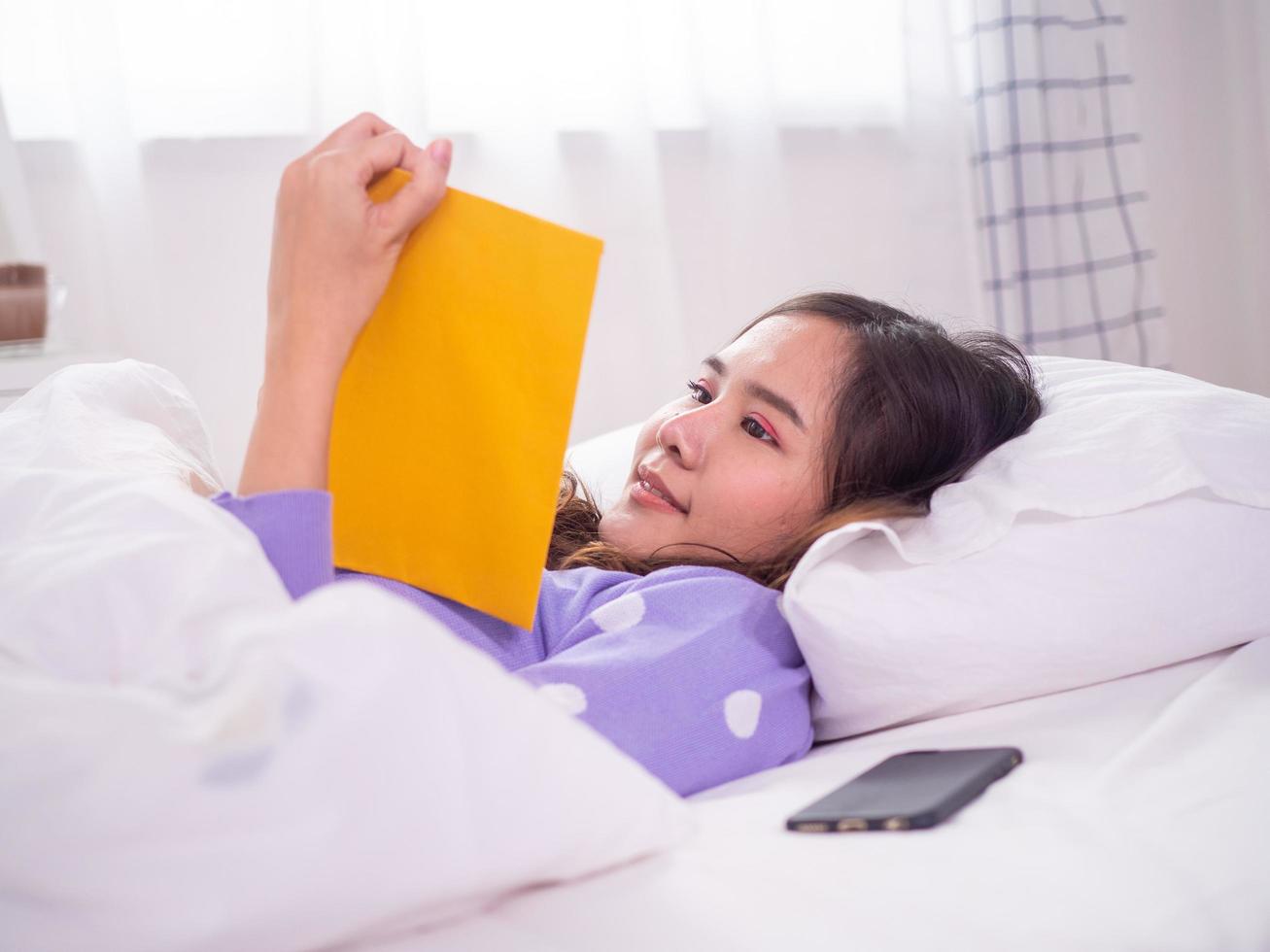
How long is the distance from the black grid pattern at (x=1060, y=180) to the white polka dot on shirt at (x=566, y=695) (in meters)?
1.77

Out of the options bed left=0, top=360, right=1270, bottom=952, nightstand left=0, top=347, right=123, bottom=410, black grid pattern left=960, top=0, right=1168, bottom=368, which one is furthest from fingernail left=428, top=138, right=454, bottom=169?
black grid pattern left=960, top=0, right=1168, bottom=368

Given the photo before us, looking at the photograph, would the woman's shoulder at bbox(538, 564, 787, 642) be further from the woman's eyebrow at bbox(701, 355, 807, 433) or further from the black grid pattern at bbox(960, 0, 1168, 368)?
the black grid pattern at bbox(960, 0, 1168, 368)

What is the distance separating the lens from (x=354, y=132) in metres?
0.72

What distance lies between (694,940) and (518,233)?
407mm

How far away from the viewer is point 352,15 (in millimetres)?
1810

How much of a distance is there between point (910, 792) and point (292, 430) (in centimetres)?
39

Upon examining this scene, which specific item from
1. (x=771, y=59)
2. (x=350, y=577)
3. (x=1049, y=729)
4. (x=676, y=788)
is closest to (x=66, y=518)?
(x=350, y=577)

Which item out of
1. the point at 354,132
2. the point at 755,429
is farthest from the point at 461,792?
the point at 755,429

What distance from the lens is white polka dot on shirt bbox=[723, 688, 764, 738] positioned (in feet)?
2.33

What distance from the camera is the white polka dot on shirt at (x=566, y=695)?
2.17 ft

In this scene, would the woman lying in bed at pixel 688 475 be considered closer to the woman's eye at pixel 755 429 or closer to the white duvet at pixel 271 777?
the woman's eye at pixel 755 429

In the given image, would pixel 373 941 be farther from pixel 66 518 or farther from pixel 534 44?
pixel 534 44

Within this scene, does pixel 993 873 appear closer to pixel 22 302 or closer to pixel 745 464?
pixel 745 464

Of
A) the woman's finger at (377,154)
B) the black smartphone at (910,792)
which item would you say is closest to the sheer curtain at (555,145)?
the woman's finger at (377,154)
